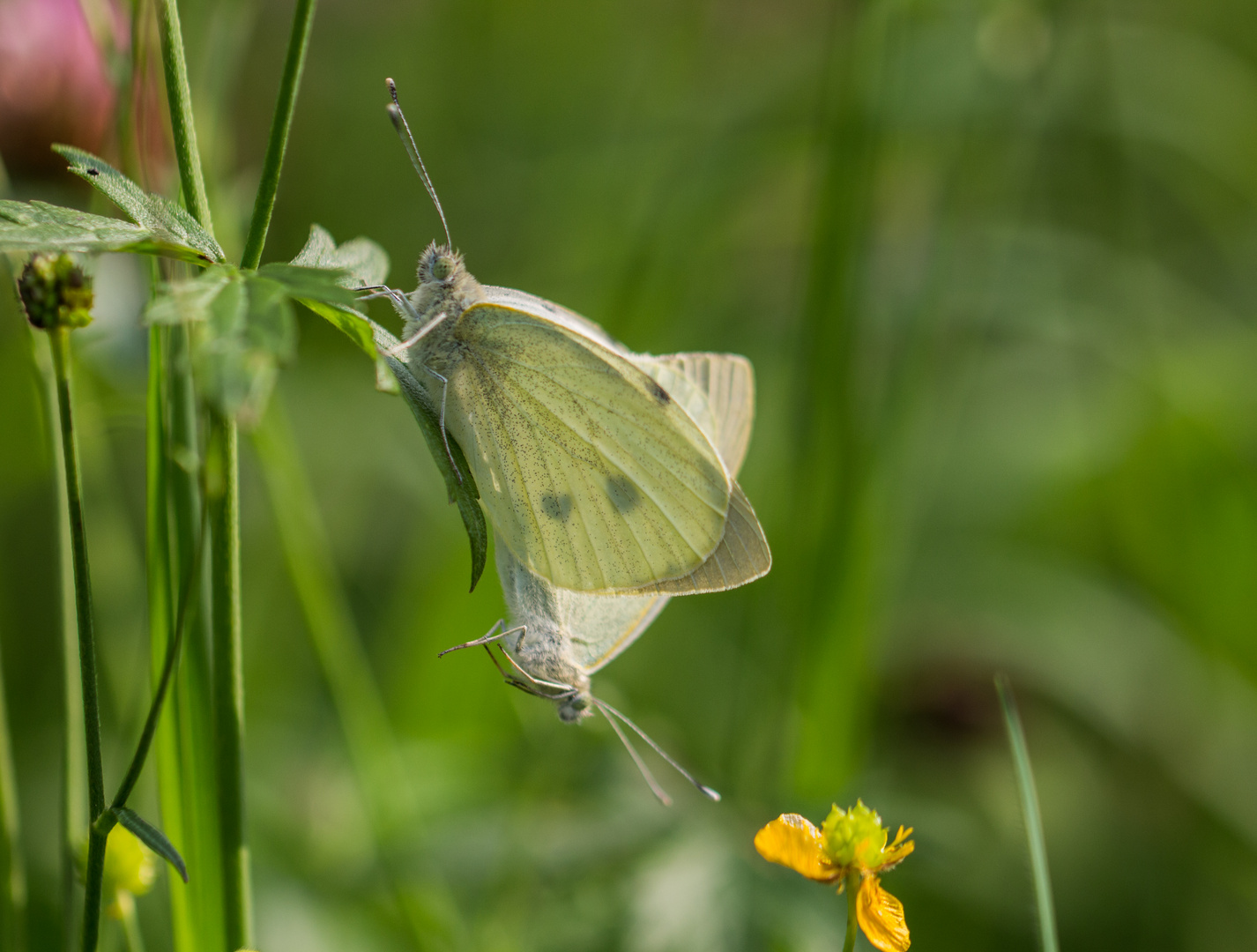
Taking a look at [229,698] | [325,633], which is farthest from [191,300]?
[325,633]

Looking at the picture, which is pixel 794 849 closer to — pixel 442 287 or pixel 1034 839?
pixel 1034 839

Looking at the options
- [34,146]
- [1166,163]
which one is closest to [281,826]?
[34,146]

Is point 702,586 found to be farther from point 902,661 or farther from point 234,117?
point 234,117

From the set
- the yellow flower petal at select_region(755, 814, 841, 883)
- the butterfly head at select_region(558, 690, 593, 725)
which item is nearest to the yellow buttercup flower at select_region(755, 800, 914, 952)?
the yellow flower petal at select_region(755, 814, 841, 883)

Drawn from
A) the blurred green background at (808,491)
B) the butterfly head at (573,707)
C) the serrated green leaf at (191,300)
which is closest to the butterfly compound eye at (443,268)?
the blurred green background at (808,491)

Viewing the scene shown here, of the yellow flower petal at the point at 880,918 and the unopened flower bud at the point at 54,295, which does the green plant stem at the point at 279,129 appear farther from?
the yellow flower petal at the point at 880,918
